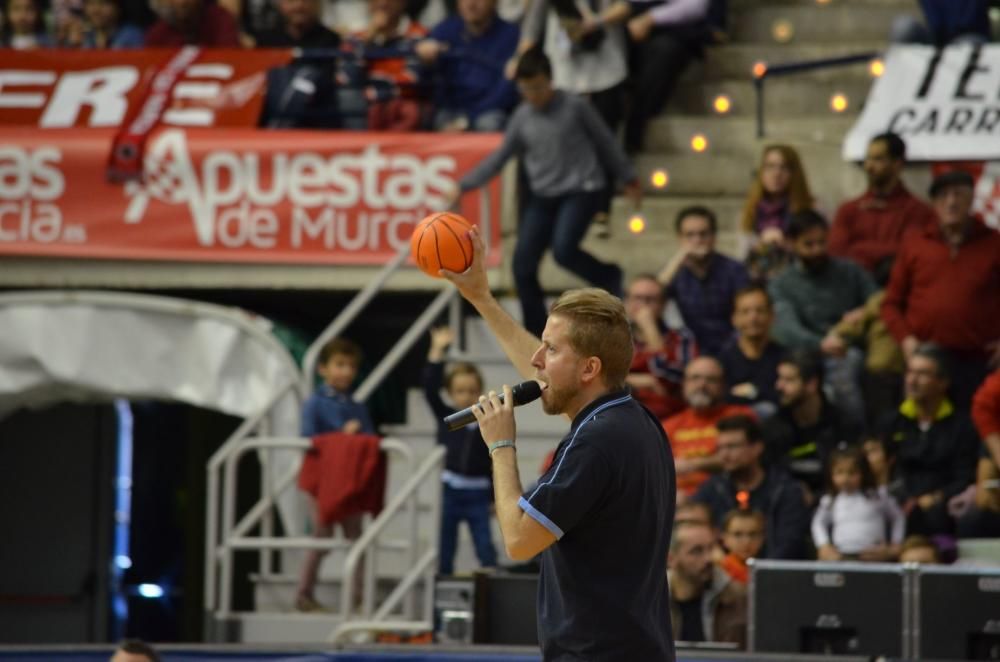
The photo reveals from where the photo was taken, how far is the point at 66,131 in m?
13.8

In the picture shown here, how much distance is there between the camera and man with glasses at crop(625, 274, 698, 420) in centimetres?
1110

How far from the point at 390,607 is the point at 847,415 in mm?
2554

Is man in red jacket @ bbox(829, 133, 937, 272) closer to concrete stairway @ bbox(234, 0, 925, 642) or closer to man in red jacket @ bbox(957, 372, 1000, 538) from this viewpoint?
concrete stairway @ bbox(234, 0, 925, 642)

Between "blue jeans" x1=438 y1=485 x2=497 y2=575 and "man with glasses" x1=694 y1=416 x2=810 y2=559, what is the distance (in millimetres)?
1427

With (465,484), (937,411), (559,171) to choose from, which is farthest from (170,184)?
(937,411)

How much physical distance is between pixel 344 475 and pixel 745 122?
476 cm

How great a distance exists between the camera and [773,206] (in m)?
12.1

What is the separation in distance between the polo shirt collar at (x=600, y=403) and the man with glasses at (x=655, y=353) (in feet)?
18.8

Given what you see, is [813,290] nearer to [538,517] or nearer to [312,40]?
[312,40]

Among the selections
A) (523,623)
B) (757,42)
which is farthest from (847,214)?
(523,623)

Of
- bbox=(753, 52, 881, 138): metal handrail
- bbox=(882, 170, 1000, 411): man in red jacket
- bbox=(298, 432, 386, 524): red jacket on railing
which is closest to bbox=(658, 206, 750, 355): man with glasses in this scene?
bbox=(882, 170, 1000, 411): man in red jacket

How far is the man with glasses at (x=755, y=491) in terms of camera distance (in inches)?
377

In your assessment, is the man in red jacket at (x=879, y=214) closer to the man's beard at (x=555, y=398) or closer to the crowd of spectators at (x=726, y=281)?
the crowd of spectators at (x=726, y=281)

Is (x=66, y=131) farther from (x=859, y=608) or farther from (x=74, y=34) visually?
(x=859, y=608)
